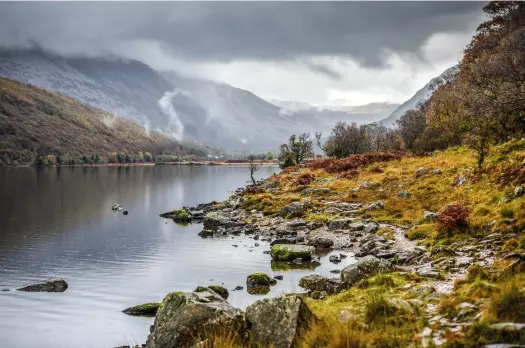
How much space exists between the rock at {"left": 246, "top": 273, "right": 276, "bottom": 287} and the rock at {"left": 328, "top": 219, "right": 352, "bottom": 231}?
13.5 meters

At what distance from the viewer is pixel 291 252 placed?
3253 centimetres

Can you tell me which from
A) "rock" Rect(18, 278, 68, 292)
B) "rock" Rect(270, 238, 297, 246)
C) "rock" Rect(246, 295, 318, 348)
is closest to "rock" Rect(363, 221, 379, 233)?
"rock" Rect(270, 238, 297, 246)

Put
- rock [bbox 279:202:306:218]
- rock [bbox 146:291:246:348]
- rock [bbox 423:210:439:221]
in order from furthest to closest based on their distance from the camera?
rock [bbox 279:202:306:218] < rock [bbox 423:210:439:221] < rock [bbox 146:291:246:348]

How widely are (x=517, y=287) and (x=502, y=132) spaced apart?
38830 mm

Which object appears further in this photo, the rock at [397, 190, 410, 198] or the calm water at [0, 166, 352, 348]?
the rock at [397, 190, 410, 198]

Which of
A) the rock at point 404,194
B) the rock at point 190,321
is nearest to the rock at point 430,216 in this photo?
the rock at point 404,194

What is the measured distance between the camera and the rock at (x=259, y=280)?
26.8m

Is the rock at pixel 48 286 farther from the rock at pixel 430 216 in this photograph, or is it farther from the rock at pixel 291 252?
the rock at pixel 430 216

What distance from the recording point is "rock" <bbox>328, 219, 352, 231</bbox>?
128 ft

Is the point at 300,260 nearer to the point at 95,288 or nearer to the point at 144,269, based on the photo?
the point at 144,269

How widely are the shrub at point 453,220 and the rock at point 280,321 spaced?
16098 mm

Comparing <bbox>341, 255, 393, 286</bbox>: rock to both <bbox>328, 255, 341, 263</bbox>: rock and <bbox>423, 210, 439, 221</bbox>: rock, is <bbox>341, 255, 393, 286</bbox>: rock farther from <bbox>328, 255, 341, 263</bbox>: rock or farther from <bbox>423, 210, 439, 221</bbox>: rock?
<bbox>423, 210, 439, 221</bbox>: rock

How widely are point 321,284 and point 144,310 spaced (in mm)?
9379

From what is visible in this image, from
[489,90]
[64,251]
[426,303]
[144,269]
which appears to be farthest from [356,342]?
[64,251]
